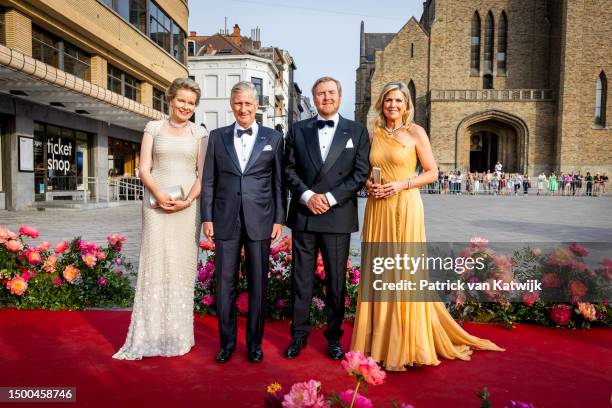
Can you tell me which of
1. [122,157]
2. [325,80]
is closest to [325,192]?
[325,80]

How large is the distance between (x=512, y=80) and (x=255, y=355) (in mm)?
43951

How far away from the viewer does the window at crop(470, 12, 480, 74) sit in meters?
42.0

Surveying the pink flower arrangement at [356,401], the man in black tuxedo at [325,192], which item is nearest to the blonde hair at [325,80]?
the man in black tuxedo at [325,192]

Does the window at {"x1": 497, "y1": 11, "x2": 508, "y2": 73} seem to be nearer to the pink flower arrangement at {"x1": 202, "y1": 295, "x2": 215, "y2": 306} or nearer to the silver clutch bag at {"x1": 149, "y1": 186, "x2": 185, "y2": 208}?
the pink flower arrangement at {"x1": 202, "y1": 295, "x2": 215, "y2": 306}

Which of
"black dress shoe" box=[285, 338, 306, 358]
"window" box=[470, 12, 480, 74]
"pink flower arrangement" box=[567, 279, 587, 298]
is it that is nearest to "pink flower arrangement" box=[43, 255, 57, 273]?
"black dress shoe" box=[285, 338, 306, 358]

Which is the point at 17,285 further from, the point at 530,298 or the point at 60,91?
the point at 60,91

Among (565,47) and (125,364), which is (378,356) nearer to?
(125,364)

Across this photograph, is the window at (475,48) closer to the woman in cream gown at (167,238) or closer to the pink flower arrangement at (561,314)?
the pink flower arrangement at (561,314)

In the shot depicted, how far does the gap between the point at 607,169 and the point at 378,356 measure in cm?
4150

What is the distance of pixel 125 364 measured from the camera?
3.53m

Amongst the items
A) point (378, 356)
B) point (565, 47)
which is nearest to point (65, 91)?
point (378, 356)

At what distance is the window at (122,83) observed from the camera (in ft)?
68.8

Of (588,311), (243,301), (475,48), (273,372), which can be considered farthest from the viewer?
(475,48)

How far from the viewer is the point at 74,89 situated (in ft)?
47.6
